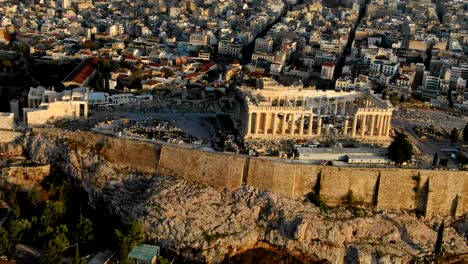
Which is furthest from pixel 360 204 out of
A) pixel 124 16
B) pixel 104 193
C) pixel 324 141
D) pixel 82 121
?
pixel 124 16

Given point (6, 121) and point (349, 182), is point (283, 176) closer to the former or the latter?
point (349, 182)

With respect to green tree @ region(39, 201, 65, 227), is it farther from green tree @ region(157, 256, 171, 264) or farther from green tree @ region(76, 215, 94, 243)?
green tree @ region(157, 256, 171, 264)

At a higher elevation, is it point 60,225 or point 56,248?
point 60,225

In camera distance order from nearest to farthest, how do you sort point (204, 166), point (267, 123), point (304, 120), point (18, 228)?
1. point (18, 228)
2. point (204, 166)
3. point (267, 123)
4. point (304, 120)

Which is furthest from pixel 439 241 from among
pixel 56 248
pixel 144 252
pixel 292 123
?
pixel 56 248

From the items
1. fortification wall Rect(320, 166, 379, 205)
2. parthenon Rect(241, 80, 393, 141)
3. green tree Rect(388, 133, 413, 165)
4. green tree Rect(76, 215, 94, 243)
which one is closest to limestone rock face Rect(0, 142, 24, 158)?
green tree Rect(76, 215, 94, 243)

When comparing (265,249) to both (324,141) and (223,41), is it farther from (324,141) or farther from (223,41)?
(223,41)
